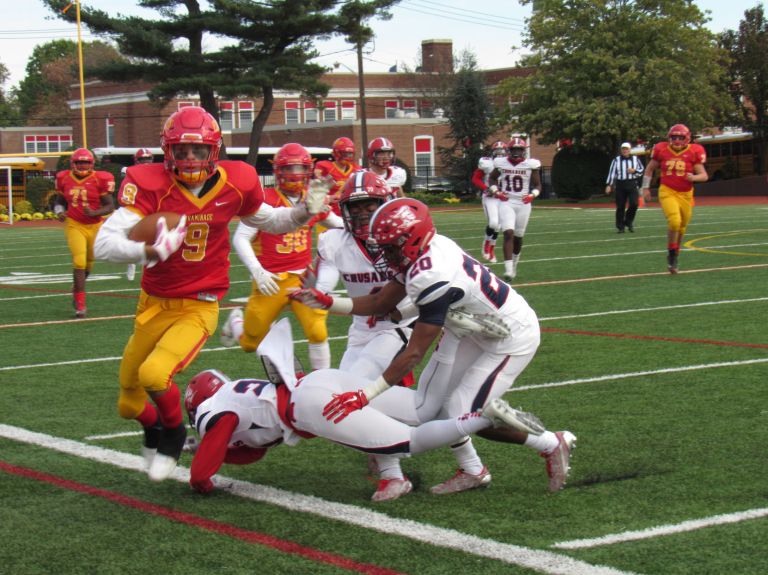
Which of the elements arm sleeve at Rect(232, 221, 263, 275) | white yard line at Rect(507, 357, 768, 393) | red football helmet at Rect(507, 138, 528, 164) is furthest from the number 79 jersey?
red football helmet at Rect(507, 138, 528, 164)

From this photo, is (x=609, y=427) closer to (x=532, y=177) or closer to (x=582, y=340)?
(x=582, y=340)

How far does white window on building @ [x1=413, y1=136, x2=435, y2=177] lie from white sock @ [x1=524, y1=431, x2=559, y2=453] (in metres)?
59.9

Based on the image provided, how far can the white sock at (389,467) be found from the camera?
16.9 ft

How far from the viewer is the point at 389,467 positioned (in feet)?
16.9

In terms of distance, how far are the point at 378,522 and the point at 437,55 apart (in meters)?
70.4

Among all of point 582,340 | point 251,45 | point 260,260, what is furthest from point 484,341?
point 251,45

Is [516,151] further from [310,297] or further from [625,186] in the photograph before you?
[310,297]

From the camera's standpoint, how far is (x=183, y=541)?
4.53m

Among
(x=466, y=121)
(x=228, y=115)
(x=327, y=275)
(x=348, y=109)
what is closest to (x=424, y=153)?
(x=348, y=109)

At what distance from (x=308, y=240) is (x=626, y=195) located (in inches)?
624

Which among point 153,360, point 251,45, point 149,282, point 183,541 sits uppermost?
point 251,45

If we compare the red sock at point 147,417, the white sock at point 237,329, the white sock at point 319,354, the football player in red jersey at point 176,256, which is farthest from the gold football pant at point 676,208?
the red sock at point 147,417

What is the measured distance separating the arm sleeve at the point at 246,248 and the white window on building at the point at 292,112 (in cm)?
6498

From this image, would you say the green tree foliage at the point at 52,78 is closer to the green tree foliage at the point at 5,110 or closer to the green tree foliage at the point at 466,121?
the green tree foliage at the point at 5,110
